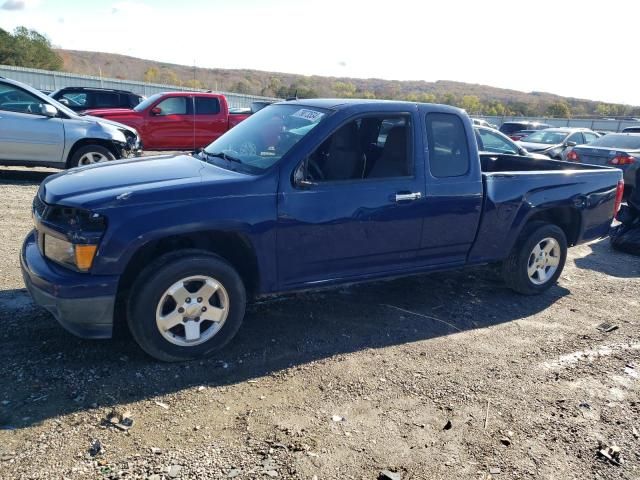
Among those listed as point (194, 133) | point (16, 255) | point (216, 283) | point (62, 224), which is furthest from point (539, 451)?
point (194, 133)

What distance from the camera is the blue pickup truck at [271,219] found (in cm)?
344

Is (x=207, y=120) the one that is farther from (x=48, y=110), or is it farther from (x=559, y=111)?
(x=559, y=111)

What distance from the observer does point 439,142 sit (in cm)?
471

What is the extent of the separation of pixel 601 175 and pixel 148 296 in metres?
4.89

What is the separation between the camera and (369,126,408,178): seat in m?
4.50

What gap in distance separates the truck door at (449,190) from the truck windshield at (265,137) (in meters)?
1.07

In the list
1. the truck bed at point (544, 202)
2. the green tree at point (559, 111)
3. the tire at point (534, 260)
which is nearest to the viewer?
the truck bed at point (544, 202)

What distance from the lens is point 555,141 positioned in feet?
50.6

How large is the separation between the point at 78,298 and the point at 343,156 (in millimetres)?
2339

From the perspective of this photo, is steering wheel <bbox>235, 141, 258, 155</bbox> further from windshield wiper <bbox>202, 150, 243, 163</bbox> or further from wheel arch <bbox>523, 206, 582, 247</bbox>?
wheel arch <bbox>523, 206, 582, 247</bbox>

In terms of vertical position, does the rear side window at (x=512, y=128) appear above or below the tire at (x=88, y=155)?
above

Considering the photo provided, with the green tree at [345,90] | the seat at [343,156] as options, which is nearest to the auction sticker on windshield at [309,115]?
the seat at [343,156]

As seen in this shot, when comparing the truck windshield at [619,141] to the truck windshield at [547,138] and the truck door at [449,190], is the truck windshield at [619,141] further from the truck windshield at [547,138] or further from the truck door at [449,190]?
the truck door at [449,190]

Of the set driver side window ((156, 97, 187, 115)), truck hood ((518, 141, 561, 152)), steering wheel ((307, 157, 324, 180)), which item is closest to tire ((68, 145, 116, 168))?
driver side window ((156, 97, 187, 115))
